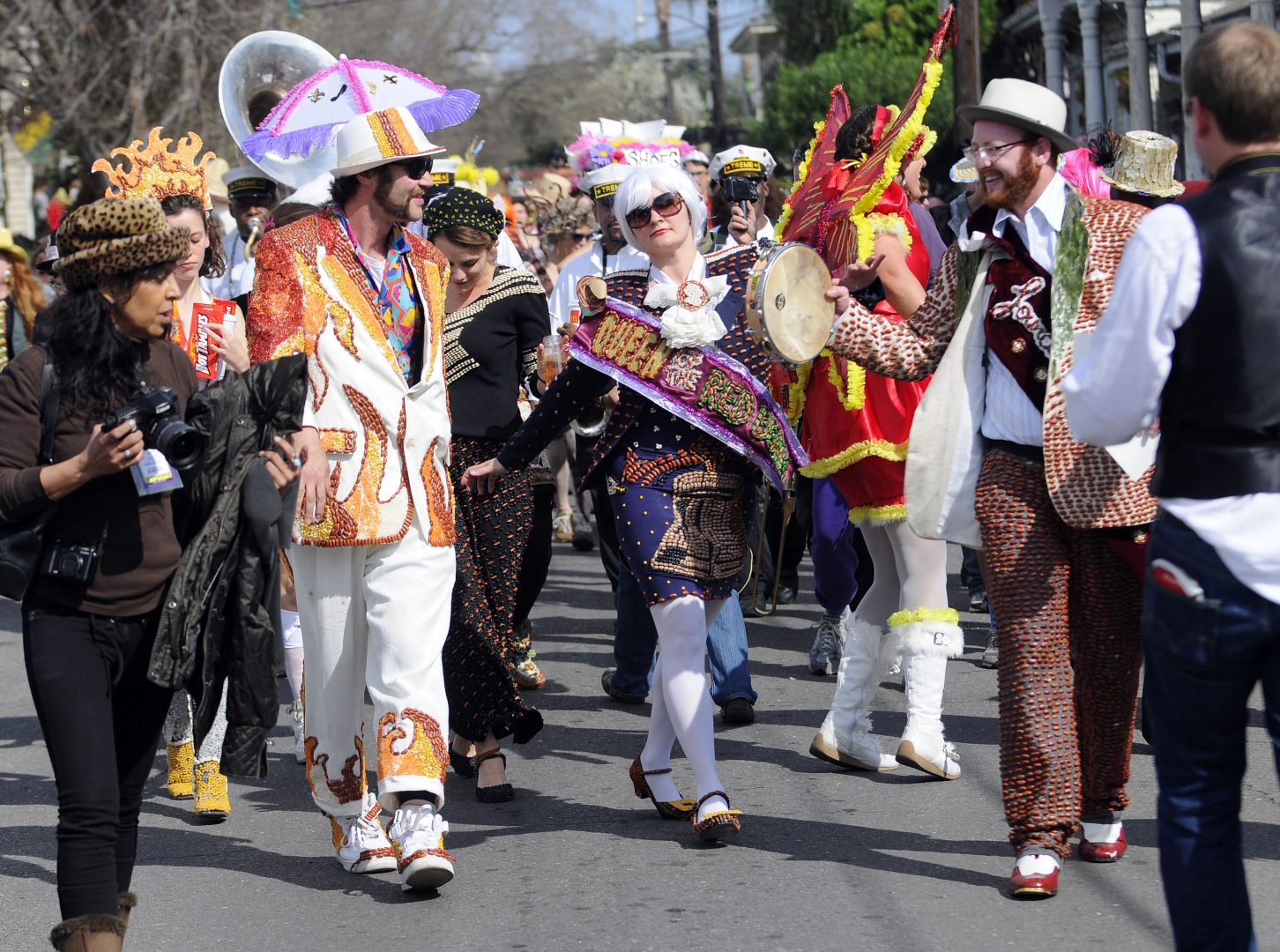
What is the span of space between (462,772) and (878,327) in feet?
8.45

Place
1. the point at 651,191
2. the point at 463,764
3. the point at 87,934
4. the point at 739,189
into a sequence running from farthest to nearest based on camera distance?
the point at 739,189 < the point at 463,764 < the point at 651,191 < the point at 87,934

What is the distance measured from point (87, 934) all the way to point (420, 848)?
131cm

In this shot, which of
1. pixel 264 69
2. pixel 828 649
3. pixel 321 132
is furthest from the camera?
pixel 264 69

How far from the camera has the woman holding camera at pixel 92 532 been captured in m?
Answer: 4.09

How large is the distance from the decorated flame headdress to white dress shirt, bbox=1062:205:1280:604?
86.2 inches

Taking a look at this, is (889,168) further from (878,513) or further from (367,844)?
(367,844)

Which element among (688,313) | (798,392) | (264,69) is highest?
(264,69)

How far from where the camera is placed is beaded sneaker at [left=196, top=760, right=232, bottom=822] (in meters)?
6.26

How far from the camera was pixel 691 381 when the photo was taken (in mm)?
5609

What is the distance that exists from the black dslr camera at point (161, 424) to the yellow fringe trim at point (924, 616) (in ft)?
9.13

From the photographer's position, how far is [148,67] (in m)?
26.0

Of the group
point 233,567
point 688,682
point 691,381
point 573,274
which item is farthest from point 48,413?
point 573,274

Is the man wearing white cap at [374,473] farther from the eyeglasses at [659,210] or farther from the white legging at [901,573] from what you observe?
the white legging at [901,573]

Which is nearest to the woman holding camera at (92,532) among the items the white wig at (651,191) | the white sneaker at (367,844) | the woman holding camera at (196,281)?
the white sneaker at (367,844)
